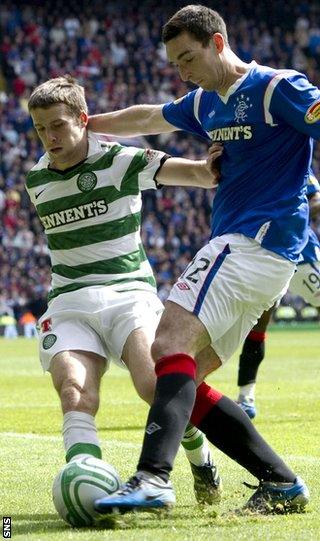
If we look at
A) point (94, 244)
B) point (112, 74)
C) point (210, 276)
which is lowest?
point (112, 74)

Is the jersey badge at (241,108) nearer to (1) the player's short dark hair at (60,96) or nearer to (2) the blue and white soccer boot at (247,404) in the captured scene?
(1) the player's short dark hair at (60,96)

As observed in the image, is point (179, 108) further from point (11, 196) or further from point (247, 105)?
point (11, 196)

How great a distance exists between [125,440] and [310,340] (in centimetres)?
1578

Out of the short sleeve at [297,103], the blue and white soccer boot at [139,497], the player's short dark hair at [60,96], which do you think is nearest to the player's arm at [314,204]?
the player's short dark hair at [60,96]

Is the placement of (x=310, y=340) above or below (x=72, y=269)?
below

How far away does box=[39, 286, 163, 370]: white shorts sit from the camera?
5844 mm

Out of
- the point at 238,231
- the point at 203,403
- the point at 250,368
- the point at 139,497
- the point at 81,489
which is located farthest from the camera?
the point at 250,368

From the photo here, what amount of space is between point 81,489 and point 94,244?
1483 millimetres

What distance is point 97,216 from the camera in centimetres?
610

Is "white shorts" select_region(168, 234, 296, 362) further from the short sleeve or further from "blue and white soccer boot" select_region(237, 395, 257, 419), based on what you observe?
"blue and white soccer boot" select_region(237, 395, 257, 419)

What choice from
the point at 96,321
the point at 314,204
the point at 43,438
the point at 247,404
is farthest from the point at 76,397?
the point at 247,404

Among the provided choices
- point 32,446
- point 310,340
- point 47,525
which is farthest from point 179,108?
point 310,340

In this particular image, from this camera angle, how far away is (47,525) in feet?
17.0

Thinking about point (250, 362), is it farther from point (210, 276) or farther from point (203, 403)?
point (210, 276)
